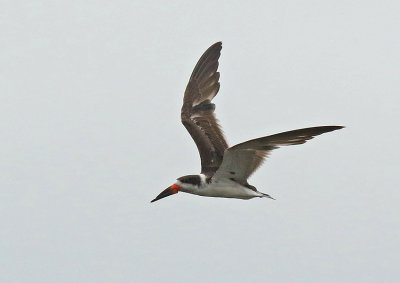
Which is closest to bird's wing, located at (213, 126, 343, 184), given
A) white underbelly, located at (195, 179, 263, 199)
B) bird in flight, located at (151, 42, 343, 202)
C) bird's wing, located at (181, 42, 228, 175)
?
bird in flight, located at (151, 42, 343, 202)

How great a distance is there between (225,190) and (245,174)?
0.64 metres

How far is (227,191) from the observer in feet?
59.4

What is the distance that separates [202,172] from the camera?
63.4ft

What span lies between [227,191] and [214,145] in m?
2.50

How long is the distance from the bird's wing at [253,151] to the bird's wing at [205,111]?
5.40 feet

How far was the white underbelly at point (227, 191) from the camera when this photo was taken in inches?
708

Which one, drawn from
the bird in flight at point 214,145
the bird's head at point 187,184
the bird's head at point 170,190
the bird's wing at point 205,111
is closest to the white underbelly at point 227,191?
the bird in flight at point 214,145

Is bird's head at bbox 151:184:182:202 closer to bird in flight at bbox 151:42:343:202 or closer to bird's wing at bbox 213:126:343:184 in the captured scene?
bird in flight at bbox 151:42:343:202

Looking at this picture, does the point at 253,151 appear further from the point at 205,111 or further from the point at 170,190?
the point at 205,111

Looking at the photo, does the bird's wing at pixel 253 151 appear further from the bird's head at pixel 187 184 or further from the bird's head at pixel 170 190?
the bird's head at pixel 170 190

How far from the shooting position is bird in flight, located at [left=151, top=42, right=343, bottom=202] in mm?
16031

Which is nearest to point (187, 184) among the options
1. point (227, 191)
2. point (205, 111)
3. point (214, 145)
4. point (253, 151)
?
point (227, 191)

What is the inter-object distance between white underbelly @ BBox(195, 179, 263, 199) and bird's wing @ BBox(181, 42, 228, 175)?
43.4 inches

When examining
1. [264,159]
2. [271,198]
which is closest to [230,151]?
[264,159]
